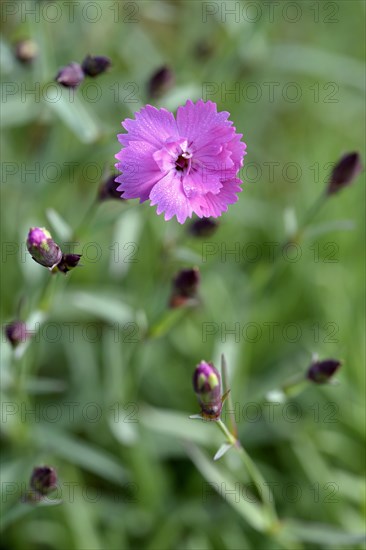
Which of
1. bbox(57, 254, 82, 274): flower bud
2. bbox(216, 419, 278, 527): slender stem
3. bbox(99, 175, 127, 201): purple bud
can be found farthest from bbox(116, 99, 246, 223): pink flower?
bbox(216, 419, 278, 527): slender stem

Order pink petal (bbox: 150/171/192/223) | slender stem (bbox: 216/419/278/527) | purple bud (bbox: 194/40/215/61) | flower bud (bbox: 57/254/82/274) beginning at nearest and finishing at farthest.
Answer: pink petal (bbox: 150/171/192/223), flower bud (bbox: 57/254/82/274), slender stem (bbox: 216/419/278/527), purple bud (bbox: 194/40/215/61)

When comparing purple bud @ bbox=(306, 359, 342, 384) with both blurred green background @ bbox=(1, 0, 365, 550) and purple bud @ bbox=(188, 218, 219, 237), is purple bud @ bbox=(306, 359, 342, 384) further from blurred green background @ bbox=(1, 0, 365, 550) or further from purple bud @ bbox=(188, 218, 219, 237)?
purple bud @ bbox=(188, 218, 219, 237)

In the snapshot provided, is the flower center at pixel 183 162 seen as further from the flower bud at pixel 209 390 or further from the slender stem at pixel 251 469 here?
the slender stem at pixel 251 469

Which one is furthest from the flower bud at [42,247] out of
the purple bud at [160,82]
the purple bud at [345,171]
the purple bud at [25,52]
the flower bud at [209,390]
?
the purple bud at [25,52]

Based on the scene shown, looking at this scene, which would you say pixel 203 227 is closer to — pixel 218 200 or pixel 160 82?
pixel 160 82

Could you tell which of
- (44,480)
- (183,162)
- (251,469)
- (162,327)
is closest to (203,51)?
(162,327)

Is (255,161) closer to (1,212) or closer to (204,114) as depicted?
(1,212)

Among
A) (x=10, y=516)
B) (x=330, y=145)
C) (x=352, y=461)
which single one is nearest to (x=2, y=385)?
(x=10, y=516)
